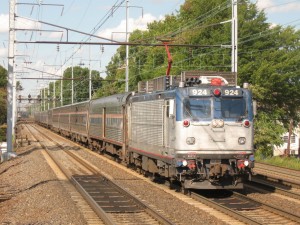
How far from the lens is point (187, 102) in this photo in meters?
14.6

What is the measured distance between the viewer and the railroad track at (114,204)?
11720mm

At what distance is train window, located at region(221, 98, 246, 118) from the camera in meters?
14.8

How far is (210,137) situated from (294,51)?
33392 mm

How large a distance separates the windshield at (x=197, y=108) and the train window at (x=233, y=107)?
43 cm

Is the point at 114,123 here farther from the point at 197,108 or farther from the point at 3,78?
the point at 3,78

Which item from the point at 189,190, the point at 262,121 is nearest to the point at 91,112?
the point at 262,121

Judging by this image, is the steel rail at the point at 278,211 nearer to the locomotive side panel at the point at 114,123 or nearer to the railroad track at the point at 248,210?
the railroad track at the point at 248,210

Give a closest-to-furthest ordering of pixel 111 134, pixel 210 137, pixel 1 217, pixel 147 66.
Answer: pixel 1 217 → pixel 210 137 → pixel 111 134 → pixel 147 66

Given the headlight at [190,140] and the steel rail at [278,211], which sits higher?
the headlight at [190,140]

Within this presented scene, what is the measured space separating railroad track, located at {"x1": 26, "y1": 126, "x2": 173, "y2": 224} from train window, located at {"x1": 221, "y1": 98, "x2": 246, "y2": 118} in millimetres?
3493

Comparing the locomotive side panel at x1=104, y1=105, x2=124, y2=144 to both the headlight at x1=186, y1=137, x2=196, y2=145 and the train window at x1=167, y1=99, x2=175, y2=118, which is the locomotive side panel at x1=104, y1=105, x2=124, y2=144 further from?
the headlight at x1=186, y1=137, x2=196, y2=145

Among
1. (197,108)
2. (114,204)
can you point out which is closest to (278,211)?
(197,108)

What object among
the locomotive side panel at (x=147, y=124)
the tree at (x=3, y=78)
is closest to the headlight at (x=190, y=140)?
the locomotive side panel at (x=147, y=124)

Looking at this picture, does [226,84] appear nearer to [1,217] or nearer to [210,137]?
[210,137]
